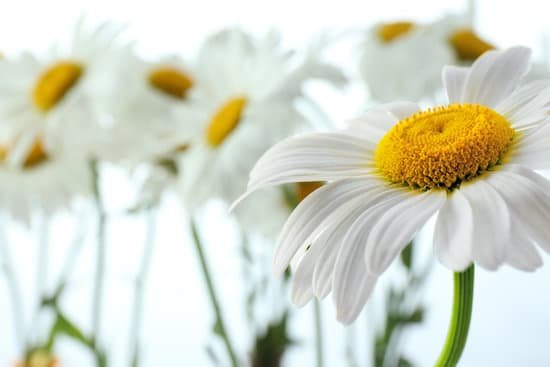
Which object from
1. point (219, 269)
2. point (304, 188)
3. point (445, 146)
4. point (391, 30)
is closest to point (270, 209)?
point (304, 188)

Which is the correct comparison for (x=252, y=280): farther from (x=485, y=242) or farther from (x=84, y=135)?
(x=485, y=242)

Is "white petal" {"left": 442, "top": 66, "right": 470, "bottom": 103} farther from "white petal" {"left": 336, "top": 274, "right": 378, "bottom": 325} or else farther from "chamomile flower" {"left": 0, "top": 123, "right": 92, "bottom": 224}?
"chamomile flower" {"left": 0, "top": 123, "right": 92, "bottom": 224}

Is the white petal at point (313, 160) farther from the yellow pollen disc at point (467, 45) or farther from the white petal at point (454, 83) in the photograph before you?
the yellow pollen disc at point (467, 45)

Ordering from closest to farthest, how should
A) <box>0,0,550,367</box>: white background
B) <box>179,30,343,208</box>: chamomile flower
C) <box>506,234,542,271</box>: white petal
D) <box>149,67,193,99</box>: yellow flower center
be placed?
<box>506,234,542,271</box>: white petal
<box>179,30,343,208</box>: chamomile flower
<box>149,67,193,99</box>: yellow flower center
<box>0,0,550,367</box>: white background

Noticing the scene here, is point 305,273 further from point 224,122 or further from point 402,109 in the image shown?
point 224,122

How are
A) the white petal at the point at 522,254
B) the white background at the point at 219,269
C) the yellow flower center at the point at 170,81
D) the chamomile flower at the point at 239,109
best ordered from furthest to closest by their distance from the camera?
the white background at the point at 219,269 → the yellow flower center at the point at 170,81 → the chamomile flower at the point at 239,109 → the white petal at the point at 522,254

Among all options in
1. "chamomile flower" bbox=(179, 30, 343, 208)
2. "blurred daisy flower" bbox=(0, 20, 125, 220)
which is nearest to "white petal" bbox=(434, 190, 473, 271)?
"chamomile flower" bbox=(179, 30, 343, 208)

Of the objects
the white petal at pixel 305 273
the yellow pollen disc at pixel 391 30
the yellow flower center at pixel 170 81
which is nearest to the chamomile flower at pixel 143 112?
the yellow flower center at pixel 170 81

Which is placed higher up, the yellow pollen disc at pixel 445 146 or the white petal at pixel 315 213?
the yellow pollen disc at pixel 445 146
